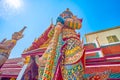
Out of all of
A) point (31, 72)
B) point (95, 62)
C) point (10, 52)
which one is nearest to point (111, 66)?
point (95, 62)

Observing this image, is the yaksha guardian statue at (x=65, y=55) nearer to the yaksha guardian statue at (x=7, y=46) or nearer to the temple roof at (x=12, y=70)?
the yaksha guardian statue at (x=7, y=46)

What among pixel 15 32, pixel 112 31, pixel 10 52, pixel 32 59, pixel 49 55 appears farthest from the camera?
pixel 112 31

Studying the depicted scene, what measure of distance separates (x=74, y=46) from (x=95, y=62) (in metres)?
1.78

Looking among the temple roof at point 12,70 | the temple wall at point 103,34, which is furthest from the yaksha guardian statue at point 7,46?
the temple wall at point 103,34

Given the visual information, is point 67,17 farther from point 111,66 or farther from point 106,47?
point 106,47

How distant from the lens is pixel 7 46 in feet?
22.0

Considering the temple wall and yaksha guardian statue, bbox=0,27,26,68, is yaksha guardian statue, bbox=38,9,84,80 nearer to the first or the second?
yaksha guardian statue, bbox=0,27,26,68

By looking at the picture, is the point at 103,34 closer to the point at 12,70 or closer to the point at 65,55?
the point at 12,70

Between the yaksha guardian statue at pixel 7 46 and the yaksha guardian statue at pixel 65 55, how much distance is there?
2.34 metres

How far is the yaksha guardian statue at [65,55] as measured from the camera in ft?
11.3

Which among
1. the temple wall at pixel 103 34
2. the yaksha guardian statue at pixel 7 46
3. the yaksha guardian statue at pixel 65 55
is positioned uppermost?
the temple wall at pixel 103 34

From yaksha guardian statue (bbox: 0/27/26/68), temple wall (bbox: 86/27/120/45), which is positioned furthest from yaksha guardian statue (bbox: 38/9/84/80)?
temple wall (bbox: 86/27/120/45)

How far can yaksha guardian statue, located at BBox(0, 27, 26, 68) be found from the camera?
19.8 ft

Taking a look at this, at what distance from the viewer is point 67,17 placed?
5086 millimetres
